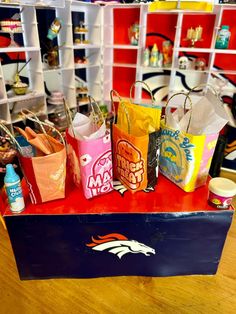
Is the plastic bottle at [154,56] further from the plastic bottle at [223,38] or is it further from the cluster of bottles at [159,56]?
the plastic bottle at [223,38]

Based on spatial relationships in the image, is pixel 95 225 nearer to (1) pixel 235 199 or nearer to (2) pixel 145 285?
(2) pixel 145 285

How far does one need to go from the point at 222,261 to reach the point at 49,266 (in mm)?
1024

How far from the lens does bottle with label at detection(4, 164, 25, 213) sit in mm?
1015

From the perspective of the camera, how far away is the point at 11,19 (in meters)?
2.12

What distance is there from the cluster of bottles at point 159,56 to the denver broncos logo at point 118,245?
85.9 inches

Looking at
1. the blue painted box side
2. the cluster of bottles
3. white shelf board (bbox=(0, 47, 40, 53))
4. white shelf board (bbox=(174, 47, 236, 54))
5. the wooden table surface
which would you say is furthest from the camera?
the cluster of bottles

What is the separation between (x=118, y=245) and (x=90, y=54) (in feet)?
8.54

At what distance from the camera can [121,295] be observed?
4.22 feet

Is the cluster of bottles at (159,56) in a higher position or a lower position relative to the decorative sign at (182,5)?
lower

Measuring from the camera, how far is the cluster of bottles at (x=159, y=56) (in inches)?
109

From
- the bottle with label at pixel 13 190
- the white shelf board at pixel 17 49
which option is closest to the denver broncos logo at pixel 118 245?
the bottle with label at pixel 13 190

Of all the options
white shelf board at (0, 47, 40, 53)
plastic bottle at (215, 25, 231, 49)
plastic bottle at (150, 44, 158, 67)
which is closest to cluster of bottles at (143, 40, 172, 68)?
plastic bottle at (150, 44, 158, 67)

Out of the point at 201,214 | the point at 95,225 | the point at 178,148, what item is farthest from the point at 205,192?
the point at 95,225

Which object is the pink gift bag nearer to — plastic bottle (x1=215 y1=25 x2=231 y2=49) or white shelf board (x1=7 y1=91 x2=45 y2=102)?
white shelf board (x1=7 y1=91 x2=45 y2=102)
